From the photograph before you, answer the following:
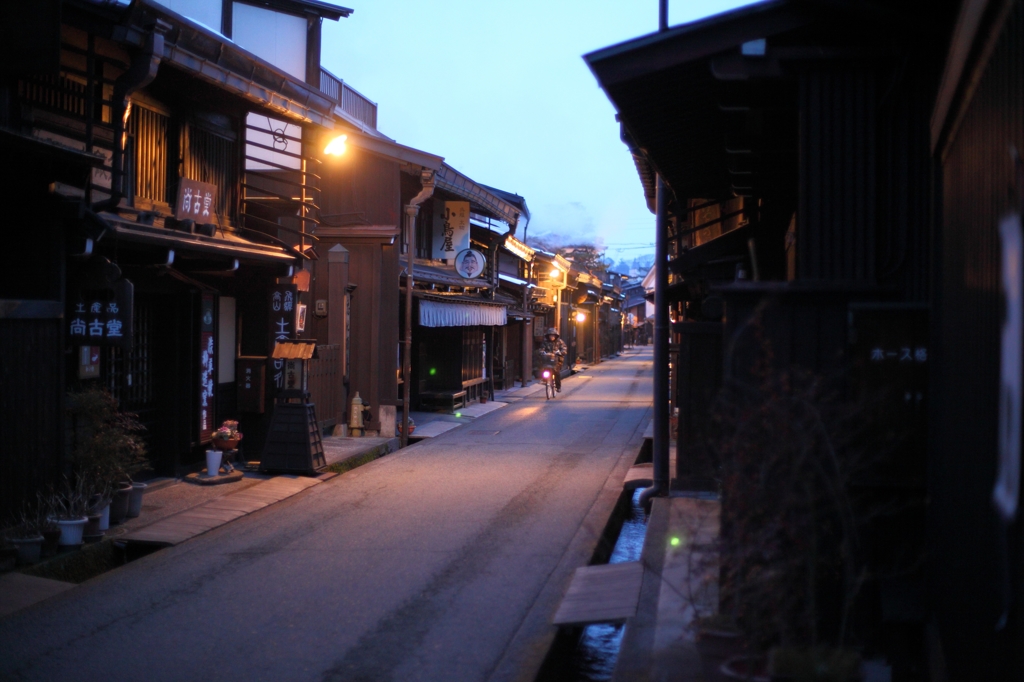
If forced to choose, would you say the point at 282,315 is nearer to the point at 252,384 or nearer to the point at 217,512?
the point at 252,384

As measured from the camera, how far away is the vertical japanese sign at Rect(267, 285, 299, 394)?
52.6 feet

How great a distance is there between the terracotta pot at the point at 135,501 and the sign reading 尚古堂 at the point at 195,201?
4.40m

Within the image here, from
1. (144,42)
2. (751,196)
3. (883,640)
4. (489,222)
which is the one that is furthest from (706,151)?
(489,222)

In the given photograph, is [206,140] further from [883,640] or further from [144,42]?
[883,640]

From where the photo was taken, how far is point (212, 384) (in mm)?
15648

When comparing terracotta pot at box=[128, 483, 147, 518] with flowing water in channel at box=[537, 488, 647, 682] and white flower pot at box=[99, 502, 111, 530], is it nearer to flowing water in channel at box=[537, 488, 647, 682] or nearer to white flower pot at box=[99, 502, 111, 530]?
white flower pot at box=[99, 502, 111, 530]

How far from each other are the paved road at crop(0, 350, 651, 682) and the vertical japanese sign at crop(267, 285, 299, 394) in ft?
8.96

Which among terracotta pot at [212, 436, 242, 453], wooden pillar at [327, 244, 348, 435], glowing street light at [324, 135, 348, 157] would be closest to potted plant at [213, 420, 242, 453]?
terracotta pot at [212, 436, 242, 453]

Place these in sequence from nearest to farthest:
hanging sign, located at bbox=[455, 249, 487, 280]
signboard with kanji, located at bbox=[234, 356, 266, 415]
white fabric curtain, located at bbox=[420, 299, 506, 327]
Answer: signboard with kanji, located at bbox=[234, 356, 266, 415]
white fabric curtain, located at bbox=[420, 299, 506, 327]
hanging sign, located at bbox=[455, 249, 487, 280]

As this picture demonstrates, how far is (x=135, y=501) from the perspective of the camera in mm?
11805

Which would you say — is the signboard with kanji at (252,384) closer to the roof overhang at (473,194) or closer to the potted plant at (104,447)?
the potted plant at (104,447)

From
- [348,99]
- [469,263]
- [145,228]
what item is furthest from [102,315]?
[348,99]

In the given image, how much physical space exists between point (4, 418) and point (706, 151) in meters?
8.58

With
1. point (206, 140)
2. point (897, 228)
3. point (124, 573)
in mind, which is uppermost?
point (206, 140)
